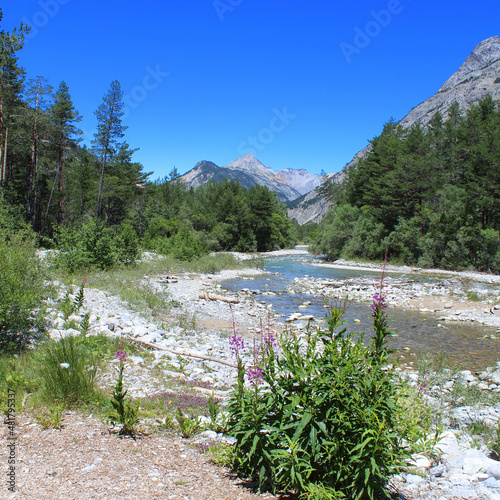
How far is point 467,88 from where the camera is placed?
136 metres

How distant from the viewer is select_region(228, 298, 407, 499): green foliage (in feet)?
9.37

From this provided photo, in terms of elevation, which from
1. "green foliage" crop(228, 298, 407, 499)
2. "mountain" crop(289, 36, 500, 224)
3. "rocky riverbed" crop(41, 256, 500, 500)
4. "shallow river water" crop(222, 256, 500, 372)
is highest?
"mountain" crop(289, 36, 500, 224)

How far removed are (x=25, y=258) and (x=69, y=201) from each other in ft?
172

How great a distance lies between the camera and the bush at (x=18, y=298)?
6414mm

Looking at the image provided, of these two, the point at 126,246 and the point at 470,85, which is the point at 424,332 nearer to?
the point at 126,246

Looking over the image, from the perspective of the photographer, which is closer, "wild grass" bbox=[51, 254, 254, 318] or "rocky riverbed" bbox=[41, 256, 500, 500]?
"rocky riverbed" bbox=[41, 256, 500, 500]

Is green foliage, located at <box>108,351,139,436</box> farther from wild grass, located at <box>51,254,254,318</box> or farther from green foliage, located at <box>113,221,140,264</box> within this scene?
green foliage, located at <box>113,221,140,264</box>

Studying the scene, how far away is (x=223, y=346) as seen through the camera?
10125 mm

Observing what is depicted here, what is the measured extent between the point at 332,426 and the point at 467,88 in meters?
168

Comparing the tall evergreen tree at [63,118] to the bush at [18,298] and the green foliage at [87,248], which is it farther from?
the bush at [18,298]

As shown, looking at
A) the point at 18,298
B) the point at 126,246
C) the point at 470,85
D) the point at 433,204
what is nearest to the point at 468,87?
the point at 470,85

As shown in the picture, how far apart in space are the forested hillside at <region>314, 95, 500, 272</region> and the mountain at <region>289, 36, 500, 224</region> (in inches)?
1713

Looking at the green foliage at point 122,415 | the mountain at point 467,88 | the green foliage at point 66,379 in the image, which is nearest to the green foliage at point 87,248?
the green foliage at point 66,379

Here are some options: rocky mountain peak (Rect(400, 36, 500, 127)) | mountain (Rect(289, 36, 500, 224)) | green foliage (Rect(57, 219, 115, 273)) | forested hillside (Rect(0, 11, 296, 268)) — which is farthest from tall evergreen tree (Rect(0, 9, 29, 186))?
rocky mountain peak (Rect(400, 36, 500, 127))
